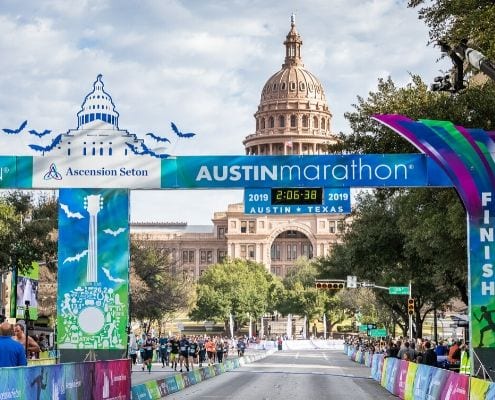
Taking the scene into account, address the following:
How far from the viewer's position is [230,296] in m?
140

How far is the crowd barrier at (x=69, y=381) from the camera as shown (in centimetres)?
1245

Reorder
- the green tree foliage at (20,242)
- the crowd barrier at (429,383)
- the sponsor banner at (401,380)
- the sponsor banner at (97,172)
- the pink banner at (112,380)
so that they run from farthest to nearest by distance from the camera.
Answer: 1. the green tree foliage at (20,242)
2. the sponsor banner at (401,380)
3. the sponsor banner at (97,172)
4. the pink banner at (112,380)
5. the crowd barrier at (429,383)

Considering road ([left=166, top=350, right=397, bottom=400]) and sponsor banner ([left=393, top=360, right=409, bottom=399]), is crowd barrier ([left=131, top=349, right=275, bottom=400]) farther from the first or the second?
sponsor banner ([left=393, top=360, right=409, bottom=399])

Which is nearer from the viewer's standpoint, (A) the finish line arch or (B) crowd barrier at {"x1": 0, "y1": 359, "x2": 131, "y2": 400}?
(B) crowd barrier at {"x1": 0, "y1": 359, "x2": 131, "y2": 400}

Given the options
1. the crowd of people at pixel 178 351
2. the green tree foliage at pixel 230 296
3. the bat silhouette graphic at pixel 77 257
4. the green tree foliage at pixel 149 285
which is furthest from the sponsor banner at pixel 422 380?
the green tree foliage at pixel 230 296

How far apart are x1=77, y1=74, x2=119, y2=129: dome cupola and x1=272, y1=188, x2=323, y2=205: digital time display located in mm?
4335

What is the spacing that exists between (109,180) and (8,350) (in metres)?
10.8

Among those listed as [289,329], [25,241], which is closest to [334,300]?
[289,329]

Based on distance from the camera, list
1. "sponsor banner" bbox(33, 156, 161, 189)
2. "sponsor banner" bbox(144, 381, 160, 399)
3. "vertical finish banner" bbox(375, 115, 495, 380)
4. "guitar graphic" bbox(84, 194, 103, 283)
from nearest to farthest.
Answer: "vertical finish banner" bbox(375, 115, 495, 380) → "guitar graphic" bbox(84, 194, 103, 283) → "sponsor banner" bbox(33, 156, 161, 189) → "sponsor banner" bbox(144, 381, 160, 399)

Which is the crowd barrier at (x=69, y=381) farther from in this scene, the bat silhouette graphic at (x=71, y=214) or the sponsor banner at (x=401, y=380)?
the sponsor banner at (x=401, y=380)

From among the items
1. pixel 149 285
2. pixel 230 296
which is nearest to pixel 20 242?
pixel 149 285

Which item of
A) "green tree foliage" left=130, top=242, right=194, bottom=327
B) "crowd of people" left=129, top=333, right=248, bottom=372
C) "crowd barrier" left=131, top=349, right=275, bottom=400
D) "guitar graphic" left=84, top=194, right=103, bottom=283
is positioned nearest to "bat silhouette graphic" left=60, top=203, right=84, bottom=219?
"guitar graphic" left=84, top=194, right=103, bottom=283

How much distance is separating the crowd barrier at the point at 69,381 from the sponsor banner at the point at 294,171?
16.1ft

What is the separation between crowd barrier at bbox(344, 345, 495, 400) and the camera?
49.4 feet
